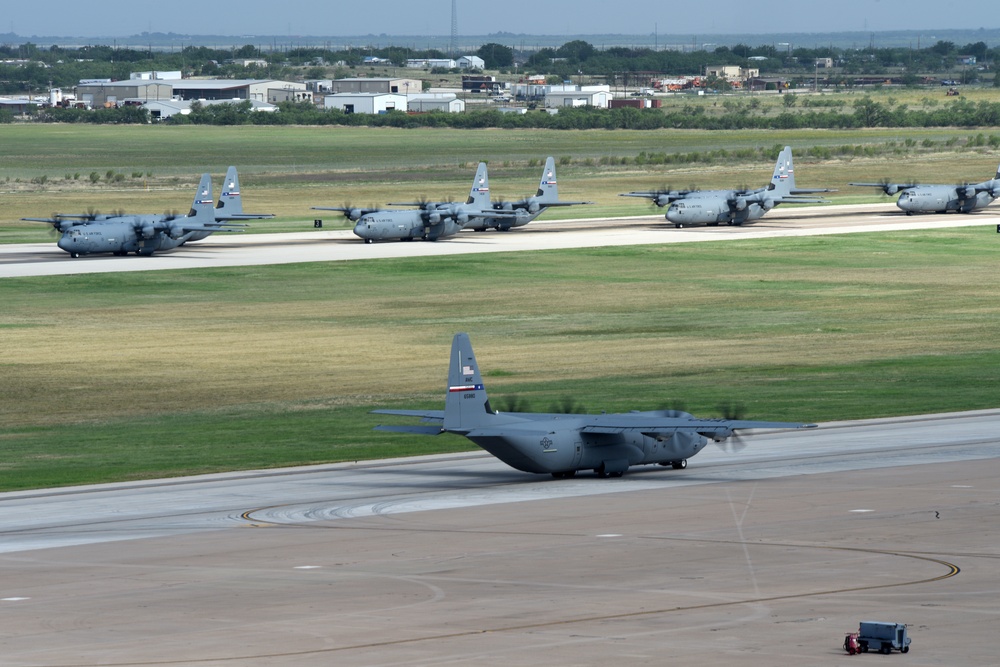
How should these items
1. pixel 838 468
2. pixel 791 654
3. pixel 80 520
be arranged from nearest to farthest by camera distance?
pixel 791 654
pixel 80 520
pixel 838 468

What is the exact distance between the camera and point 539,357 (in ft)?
222

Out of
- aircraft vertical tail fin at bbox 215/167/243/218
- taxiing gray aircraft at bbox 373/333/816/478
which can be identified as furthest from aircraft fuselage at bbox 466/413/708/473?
aircraft vertical tail fin at bbox 215/167/243/218

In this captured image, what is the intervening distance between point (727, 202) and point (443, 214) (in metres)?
24.8

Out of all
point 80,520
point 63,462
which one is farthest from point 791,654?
point 63,462

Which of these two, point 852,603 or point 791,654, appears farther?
point 852,603

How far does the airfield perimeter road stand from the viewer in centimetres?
2522

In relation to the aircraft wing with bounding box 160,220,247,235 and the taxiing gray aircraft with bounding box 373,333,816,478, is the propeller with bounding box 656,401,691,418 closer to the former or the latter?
the taxiing gray aircraft with bounding box 373,333,816,478

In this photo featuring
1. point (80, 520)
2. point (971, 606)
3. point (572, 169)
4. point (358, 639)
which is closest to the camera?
point (358, 639)

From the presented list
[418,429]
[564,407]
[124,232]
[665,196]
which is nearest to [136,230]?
[124,232]

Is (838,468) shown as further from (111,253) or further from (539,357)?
(111,253)

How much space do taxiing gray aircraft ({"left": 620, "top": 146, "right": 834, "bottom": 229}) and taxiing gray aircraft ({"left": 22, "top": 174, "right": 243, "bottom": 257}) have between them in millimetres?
36696

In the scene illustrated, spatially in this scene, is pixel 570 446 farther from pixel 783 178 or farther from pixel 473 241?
pixel 783 178

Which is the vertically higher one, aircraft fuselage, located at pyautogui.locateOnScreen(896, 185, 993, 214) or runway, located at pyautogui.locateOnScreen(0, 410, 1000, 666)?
runway, located at pyautogui.locateOnScreen(0, 410, 1000, 666)

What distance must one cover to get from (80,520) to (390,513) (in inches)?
285
